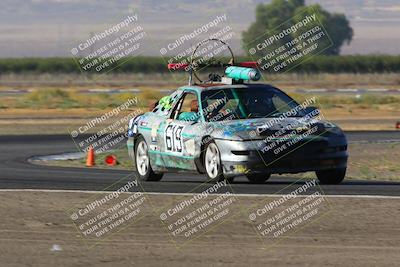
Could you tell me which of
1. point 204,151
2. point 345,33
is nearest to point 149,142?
point 204,151

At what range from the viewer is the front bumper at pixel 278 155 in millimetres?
16516

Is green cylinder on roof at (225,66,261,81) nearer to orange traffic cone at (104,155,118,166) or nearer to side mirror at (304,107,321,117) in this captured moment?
side mirror at (304,107,321,117)

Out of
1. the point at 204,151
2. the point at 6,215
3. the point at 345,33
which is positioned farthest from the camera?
the point at 345,33

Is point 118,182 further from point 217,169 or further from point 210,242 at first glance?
point 210,242

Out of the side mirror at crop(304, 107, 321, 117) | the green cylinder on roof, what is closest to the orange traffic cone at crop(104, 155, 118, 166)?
the green cylinder on roof

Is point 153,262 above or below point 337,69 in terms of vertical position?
above

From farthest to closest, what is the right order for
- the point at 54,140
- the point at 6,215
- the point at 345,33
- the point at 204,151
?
1. the point at 345,33
2. the point at 54,140
3. the point at 204,151
4. the point at 6,215

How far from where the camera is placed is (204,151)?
675 inches

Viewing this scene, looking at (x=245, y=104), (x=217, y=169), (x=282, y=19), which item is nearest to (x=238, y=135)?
(x=217, y=169)

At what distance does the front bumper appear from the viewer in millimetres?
16516

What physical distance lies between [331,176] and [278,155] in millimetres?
1221

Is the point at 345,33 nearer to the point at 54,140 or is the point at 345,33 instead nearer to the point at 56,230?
the point at 54,140

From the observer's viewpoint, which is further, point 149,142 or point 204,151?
point 149,142

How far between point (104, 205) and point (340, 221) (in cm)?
308
